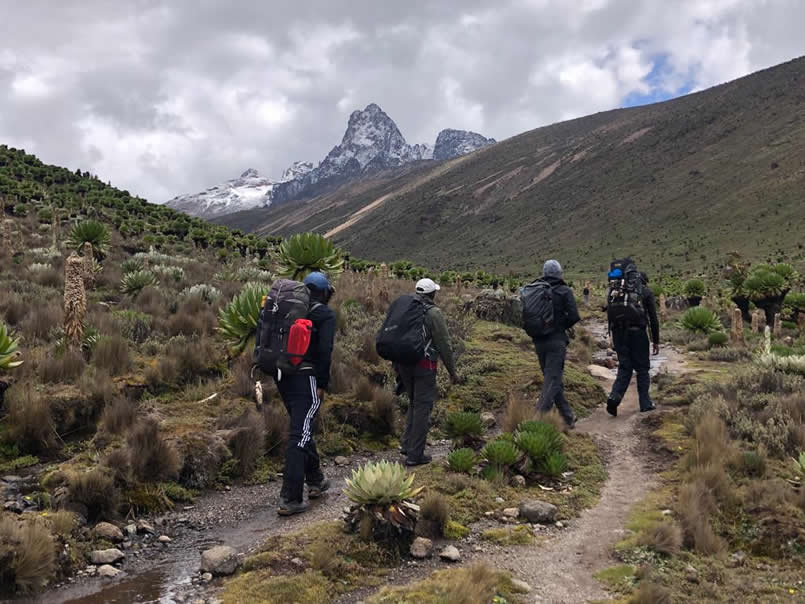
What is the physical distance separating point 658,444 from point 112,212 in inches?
1092

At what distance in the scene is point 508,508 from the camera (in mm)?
5125

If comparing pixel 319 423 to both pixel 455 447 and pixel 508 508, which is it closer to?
pixel 455 447

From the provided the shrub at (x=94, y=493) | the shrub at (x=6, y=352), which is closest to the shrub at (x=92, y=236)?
the shrub at (x=6, y=352)

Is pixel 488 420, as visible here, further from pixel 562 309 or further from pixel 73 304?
pixel 73 304

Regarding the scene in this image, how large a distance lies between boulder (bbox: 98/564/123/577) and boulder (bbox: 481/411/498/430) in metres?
5.12

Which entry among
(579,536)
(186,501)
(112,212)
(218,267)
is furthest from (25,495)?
(112,212)

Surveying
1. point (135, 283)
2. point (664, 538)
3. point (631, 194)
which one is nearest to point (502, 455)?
point (664, 538)

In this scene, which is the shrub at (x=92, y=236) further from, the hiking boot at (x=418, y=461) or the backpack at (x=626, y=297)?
the backpack at (x=626, y=297)

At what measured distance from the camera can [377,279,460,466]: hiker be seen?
6.15 meters

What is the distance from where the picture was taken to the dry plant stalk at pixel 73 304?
7.70 m

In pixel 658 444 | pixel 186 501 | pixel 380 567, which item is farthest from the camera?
pixel 658 444

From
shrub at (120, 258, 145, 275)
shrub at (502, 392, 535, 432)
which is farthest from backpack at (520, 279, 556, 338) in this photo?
shrub at (120, 258, 145, 275)

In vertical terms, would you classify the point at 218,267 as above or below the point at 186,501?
above

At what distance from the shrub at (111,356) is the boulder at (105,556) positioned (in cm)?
359
